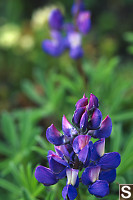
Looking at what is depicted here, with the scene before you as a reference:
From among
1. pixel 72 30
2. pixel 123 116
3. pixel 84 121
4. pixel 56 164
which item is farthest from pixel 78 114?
pixel 72 30

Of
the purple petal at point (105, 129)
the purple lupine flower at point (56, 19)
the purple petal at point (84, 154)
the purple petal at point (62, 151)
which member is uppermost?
the purple lupine flower at point (56, 19)

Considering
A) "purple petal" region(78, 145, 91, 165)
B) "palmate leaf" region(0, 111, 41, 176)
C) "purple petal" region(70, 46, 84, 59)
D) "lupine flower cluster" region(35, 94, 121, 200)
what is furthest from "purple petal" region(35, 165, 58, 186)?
"purple petal" region(70, 46, 84, 59)

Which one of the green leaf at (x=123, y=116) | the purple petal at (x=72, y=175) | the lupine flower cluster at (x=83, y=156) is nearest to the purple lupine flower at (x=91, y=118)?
the lupine flower cluster at (x=83, y=156)

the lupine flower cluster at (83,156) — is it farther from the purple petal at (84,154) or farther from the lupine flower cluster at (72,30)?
the lupine flower cluster at (72,30)

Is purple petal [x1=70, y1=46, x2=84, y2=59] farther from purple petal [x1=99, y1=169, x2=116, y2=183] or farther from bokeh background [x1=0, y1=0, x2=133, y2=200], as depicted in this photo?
purple petal [x1=99, y1=169, x2=116, y2=183]

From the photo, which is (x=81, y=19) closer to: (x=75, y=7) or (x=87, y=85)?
(x=75, y=7)

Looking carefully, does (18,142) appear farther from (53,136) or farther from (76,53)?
(53,136)
